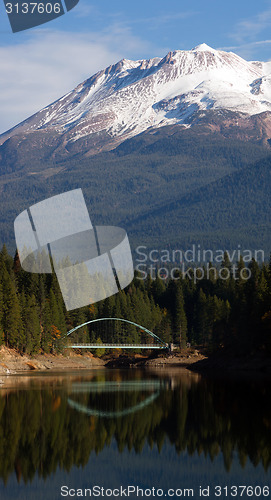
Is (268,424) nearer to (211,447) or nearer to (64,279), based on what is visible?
(211,447)

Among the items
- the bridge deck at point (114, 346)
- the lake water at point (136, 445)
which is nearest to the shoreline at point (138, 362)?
the bridge deck at point (114, 346)

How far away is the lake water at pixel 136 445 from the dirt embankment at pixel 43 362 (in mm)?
28667

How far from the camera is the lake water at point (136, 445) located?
984 inches

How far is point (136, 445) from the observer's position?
3191 cm

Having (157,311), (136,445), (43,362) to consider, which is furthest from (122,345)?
(136,445)

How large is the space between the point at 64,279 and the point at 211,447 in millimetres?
81865

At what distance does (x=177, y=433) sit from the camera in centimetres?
3438

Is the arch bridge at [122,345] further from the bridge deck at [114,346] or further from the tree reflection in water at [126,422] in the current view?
the tree reflection in water at [126,422]

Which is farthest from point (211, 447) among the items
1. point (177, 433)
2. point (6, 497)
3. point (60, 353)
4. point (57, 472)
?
point (60, 353)

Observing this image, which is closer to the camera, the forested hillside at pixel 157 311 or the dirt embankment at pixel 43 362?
the forested hillside at pixel 157 311

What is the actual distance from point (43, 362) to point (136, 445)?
59.5 metres

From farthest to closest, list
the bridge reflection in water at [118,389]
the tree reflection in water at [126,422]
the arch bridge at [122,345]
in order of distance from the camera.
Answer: the arch bridge at [122,345] → the bridge reflection in water at [118,389] → the tree reflection in water at [126,422]

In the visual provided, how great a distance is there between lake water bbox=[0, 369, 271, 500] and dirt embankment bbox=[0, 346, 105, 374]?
28.7 meters

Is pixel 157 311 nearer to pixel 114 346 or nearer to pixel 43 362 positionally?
pixel 114 346
